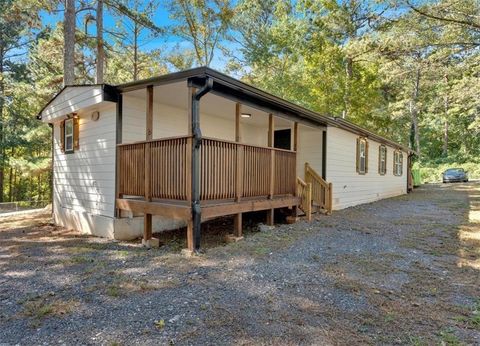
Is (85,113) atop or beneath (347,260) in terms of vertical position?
atop

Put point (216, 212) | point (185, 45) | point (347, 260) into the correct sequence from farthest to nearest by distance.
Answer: point (185, 45) → point (216, 212) → point (347, 260)

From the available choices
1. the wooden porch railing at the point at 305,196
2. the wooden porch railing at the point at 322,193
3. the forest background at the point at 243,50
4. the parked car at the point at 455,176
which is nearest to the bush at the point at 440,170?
the parked car at the point at 455,176

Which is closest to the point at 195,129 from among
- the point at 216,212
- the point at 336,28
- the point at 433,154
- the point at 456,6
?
the point at 216,212

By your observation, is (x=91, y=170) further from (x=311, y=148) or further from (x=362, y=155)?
(x=362, y=155)

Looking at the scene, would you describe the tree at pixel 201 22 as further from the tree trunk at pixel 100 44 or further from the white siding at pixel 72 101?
the white siding at pixel 72 101

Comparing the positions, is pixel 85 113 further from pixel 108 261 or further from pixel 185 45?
pixel 185 45

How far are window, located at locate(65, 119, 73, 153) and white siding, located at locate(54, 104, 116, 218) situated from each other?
0.18 metres

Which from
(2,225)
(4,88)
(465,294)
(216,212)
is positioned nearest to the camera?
(465,294)

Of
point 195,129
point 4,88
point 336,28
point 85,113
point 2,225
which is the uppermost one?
point 336,28

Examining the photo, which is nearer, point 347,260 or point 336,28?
point 347,260

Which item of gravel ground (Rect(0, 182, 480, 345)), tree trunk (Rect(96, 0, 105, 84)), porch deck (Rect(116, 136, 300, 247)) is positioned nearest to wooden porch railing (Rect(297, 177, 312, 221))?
porch deck (Rect(116, 136, 300, 247))

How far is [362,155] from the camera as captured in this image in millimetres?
12344

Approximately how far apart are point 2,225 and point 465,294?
10.5 meters

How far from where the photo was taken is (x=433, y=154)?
113 feet
